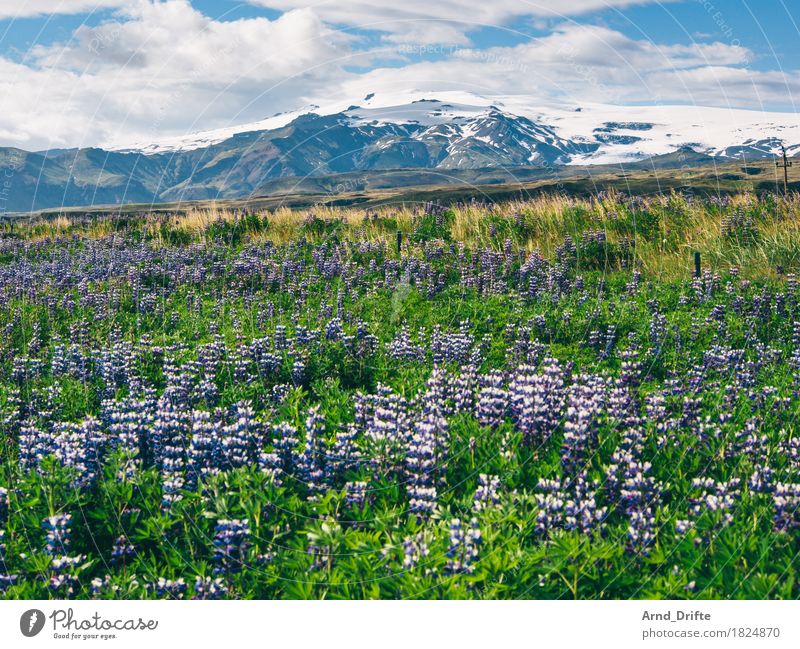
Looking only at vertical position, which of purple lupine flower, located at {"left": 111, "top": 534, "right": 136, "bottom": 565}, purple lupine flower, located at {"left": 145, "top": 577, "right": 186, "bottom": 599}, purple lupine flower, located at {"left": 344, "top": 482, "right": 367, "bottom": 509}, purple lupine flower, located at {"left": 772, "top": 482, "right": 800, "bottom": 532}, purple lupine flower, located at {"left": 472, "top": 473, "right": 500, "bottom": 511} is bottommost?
purple lupine flower, located at {"left": 111, "top": 534, "right": 136, "bottom": 565}

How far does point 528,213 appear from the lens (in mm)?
17859

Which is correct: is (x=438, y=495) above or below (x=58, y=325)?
above

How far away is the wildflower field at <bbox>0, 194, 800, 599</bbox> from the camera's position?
11.2 ft

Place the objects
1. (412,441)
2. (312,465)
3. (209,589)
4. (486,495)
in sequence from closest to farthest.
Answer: (209,589) → (486,495) → (312,465) → (412,441)

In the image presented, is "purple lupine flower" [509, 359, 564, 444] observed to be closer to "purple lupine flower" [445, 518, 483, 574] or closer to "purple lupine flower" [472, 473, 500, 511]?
"purple lupine flower" [472, 473, 500, 511]

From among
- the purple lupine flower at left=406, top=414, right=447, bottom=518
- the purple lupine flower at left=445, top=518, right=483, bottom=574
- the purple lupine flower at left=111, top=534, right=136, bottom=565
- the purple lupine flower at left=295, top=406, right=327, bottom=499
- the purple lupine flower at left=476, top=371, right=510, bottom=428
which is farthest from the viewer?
the purple lupine flower at left=476, top=371, right=510, bottom=428

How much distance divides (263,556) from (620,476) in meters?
2.39

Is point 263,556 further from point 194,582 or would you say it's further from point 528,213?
point 528,213

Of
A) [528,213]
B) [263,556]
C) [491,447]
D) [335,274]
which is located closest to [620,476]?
[491,447]

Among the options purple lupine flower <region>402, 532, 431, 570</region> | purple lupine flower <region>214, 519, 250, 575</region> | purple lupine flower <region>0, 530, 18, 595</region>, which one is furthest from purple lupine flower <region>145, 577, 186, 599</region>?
purple lupine flower <region>402, 532, 431, 570</region>

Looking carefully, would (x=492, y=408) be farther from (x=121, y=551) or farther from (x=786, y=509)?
(x=121, y=551)

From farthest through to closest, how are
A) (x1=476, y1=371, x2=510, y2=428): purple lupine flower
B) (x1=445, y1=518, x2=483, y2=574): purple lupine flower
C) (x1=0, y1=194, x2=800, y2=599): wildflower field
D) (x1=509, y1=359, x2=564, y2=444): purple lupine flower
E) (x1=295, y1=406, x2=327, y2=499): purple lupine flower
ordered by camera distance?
(x1=476, y1=371, x2=510, y2=428): purple lupine flower → (x1=509, y1=359, x2=564, y2=444): purple lupine flower → (x1=295, y1=406, x2=327, y2=499): purple lupine flower → (x1=0, y1=194, x2=800, y2=599): wildflower field → (x1=445, y1=518, x2=483, y2=574): purple lupine flower

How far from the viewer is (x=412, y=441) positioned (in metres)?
4.63

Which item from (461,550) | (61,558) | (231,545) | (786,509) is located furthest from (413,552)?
(786,509)
